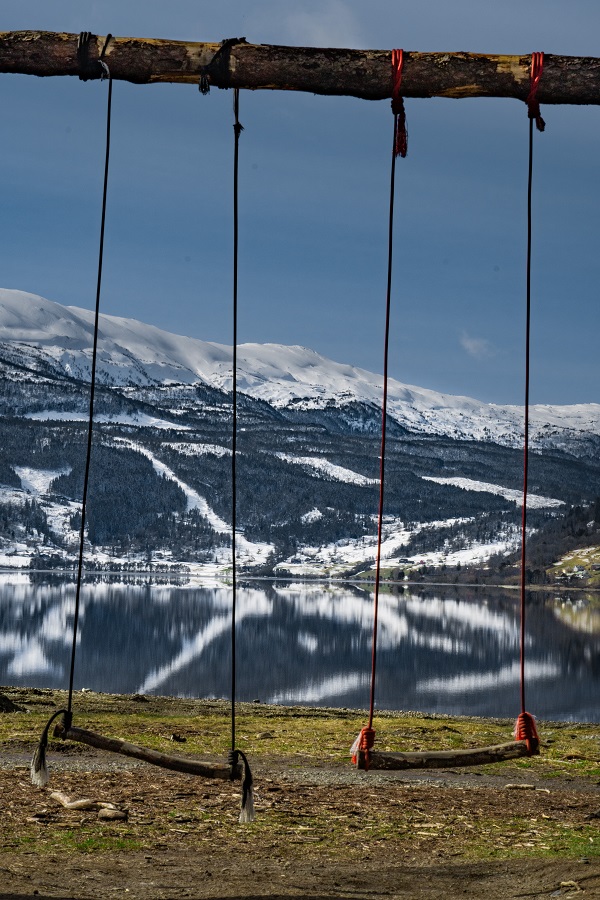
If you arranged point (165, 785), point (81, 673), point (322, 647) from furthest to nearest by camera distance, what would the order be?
point (322, 647) → point (81, 673) → point (165, 785)

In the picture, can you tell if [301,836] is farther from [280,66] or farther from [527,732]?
[280,66]

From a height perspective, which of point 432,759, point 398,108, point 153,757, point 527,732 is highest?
point 398,108

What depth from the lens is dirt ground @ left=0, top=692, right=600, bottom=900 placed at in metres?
14.4

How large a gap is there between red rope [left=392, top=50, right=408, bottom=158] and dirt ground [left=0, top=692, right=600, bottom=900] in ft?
29.3

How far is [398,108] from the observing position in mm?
12320

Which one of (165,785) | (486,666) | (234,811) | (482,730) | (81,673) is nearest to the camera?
(234,811)

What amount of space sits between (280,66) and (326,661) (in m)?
127

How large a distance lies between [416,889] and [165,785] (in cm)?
904

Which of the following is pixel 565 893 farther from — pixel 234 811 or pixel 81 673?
pixel 81 673

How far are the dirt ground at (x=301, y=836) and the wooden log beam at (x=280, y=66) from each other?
942 cm

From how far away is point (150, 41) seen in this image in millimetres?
12180

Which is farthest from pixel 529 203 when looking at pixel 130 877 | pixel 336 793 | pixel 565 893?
pixel 336 793

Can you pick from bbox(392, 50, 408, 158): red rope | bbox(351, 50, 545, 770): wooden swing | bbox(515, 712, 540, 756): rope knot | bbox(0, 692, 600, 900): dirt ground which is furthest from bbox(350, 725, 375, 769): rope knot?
bbox(392, 50, 408, 158): red rope

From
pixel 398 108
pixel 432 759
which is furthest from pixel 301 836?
pixel 398 108
